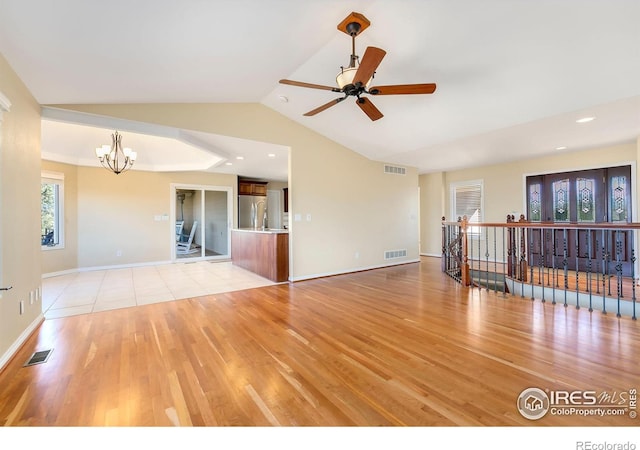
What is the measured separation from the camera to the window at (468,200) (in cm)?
717

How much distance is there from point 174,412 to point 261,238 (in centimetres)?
399

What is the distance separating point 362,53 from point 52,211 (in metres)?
6.99

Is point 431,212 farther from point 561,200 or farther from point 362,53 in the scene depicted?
point 362,53

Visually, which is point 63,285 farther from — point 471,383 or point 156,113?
point 471,383

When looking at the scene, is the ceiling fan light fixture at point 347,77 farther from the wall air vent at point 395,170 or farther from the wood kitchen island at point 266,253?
the wall air vent at point 395,170

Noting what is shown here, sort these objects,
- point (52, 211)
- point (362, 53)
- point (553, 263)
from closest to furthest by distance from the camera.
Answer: point (362, 53) < point (553, 263) < point (52, 211)

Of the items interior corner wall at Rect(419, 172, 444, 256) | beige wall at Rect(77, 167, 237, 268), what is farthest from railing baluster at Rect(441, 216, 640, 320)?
beige wall at Rect(77, 167, 237, 268)

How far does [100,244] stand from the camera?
20.9 feet

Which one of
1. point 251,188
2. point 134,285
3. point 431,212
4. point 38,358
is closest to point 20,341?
point 38,358

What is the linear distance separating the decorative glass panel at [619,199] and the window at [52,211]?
11.2m

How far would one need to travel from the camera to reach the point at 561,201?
5.81 m

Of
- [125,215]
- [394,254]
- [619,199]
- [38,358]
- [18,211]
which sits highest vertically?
[619,199]

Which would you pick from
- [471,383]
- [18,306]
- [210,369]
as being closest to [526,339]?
[471,383]
